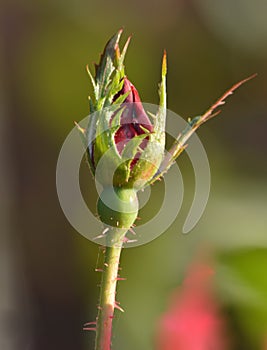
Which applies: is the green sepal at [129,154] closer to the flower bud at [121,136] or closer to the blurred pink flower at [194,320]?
the flower bud at [121,136]

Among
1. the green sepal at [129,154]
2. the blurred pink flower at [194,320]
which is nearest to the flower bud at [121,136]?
the green sepal at [129,154]

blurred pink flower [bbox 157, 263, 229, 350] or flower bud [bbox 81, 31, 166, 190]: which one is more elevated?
blurred pink flower [bbox 157, 263, 229, 350]

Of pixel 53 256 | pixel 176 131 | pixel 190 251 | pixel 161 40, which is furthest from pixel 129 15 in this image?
pixel 176 131

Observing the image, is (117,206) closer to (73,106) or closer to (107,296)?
(107,296)

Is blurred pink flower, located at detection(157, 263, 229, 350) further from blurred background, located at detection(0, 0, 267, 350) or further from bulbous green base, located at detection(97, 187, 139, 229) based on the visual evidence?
blurred background, located at detection(0, 0, 267, 350)

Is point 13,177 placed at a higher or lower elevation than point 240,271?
higher

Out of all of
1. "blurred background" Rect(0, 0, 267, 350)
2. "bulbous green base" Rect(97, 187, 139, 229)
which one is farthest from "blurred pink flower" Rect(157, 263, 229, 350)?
"blurred background" Rect(0, 0, 267, 350)

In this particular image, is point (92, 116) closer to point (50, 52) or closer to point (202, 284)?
point (202, 284)
